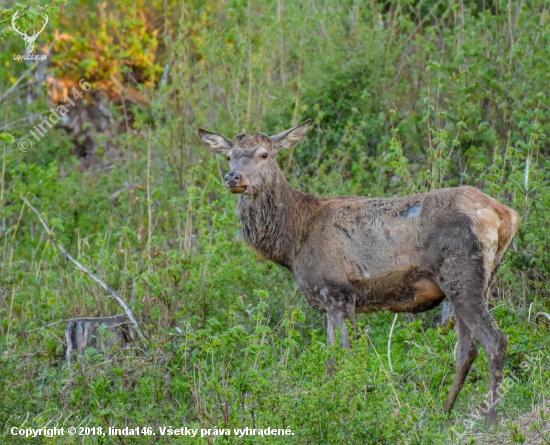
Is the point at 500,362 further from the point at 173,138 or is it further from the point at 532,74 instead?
the point at 173,138

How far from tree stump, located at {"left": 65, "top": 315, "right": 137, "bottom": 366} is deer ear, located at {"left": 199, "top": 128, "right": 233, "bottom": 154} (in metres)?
1.94

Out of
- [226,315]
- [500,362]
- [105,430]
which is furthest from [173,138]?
[500,362]

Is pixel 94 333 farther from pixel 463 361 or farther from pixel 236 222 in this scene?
pixel 463 361

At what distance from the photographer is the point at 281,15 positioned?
13.0 m

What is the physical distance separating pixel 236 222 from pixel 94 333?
198 centimetres

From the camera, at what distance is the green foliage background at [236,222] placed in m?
7.01

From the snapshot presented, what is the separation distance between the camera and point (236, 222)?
9992 mm

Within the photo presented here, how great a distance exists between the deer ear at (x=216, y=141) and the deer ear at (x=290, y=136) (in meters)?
0.48

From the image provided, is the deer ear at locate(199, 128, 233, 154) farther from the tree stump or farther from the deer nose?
the tree stump

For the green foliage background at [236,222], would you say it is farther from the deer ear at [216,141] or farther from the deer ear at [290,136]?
the deer ear at [290,136]

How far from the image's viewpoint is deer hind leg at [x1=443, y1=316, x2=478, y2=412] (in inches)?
293

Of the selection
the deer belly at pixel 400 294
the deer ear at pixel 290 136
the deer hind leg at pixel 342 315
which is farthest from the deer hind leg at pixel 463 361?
the deer ear at pixel 290 136

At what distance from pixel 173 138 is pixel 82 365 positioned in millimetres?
3862

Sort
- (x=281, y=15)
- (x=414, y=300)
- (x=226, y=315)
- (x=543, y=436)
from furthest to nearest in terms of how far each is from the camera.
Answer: (x=281, y=15)
(x=226, y=315)
(x=414, y=300)
(x=543, y=436)
